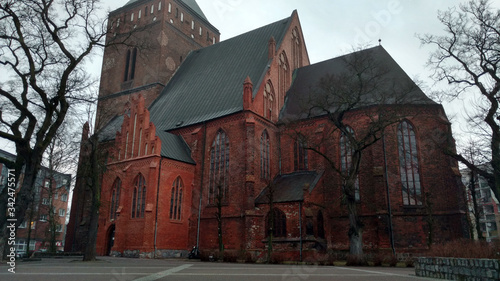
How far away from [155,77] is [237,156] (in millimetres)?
14093

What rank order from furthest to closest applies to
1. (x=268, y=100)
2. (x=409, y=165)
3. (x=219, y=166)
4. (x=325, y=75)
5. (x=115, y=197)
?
(x=325, y=75) → (x=268, y=100) → (x=115, y=197) → (x=219, y=166) → (x=409, y=165)

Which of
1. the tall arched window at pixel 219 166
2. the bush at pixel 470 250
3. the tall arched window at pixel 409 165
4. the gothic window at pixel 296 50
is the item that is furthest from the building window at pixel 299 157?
the bush at pixel 470 250

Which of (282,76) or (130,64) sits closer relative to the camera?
(282,76)

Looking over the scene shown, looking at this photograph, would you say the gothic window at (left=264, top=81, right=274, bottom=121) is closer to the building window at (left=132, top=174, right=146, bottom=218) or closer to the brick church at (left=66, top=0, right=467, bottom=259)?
the brick church at (left=66, top=0, right=467, bottom=259)

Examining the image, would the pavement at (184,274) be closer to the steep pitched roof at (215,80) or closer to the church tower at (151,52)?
the steep pitched roof at (215,80)

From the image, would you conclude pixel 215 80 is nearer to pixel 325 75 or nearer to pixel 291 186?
pixel 325 75

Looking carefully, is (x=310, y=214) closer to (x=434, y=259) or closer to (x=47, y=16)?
(x=434, y=259)

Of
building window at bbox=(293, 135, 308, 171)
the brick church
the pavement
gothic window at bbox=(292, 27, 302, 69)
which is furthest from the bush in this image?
gothic window at bbox=(292, 27, 302, 69)

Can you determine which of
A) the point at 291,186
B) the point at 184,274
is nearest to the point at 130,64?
the point at 291,186

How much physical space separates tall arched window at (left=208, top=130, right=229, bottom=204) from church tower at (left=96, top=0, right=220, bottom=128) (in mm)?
10734

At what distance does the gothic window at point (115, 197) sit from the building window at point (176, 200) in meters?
4.33

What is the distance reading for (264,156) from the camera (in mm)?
26922

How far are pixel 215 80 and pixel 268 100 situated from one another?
553 centimetres

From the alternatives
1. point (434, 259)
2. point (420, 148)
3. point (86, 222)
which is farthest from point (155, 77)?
point (434, 259)
